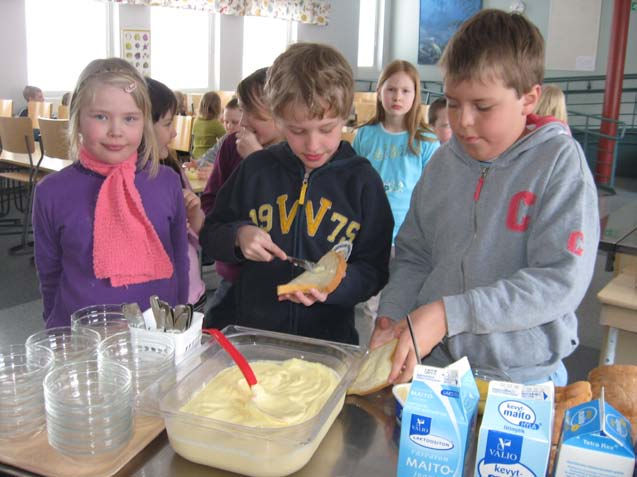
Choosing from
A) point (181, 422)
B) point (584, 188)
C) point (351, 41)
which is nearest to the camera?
point (181, 422)

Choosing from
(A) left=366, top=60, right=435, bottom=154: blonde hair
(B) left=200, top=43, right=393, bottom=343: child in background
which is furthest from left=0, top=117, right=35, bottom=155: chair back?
(B) left=200, top=43, right=393, bottom=343: child in background

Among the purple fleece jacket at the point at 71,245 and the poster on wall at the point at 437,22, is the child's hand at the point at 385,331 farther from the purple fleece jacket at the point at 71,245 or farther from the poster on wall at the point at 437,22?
the poster on wall at the point at 437,22

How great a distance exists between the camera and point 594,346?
Result: 3.59 meters

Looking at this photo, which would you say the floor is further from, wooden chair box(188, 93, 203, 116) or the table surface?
wooden chair box(188, 93, 203, 116)

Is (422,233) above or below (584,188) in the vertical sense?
below

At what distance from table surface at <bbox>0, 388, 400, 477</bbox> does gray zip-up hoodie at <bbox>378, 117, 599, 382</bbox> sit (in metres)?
0.25

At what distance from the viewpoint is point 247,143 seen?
7.05ft

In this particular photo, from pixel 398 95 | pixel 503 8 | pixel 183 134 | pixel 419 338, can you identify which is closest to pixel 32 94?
pixel 183 134

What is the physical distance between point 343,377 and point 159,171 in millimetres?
958

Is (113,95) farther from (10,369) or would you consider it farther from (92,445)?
(92,445)

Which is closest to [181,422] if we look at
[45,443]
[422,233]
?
[45,443]

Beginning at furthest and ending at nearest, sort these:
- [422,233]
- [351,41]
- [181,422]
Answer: [351,41] < [422,233] < [181,422]

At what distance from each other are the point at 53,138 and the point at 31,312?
5.00 ft

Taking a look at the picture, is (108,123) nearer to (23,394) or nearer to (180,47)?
(23,394)
